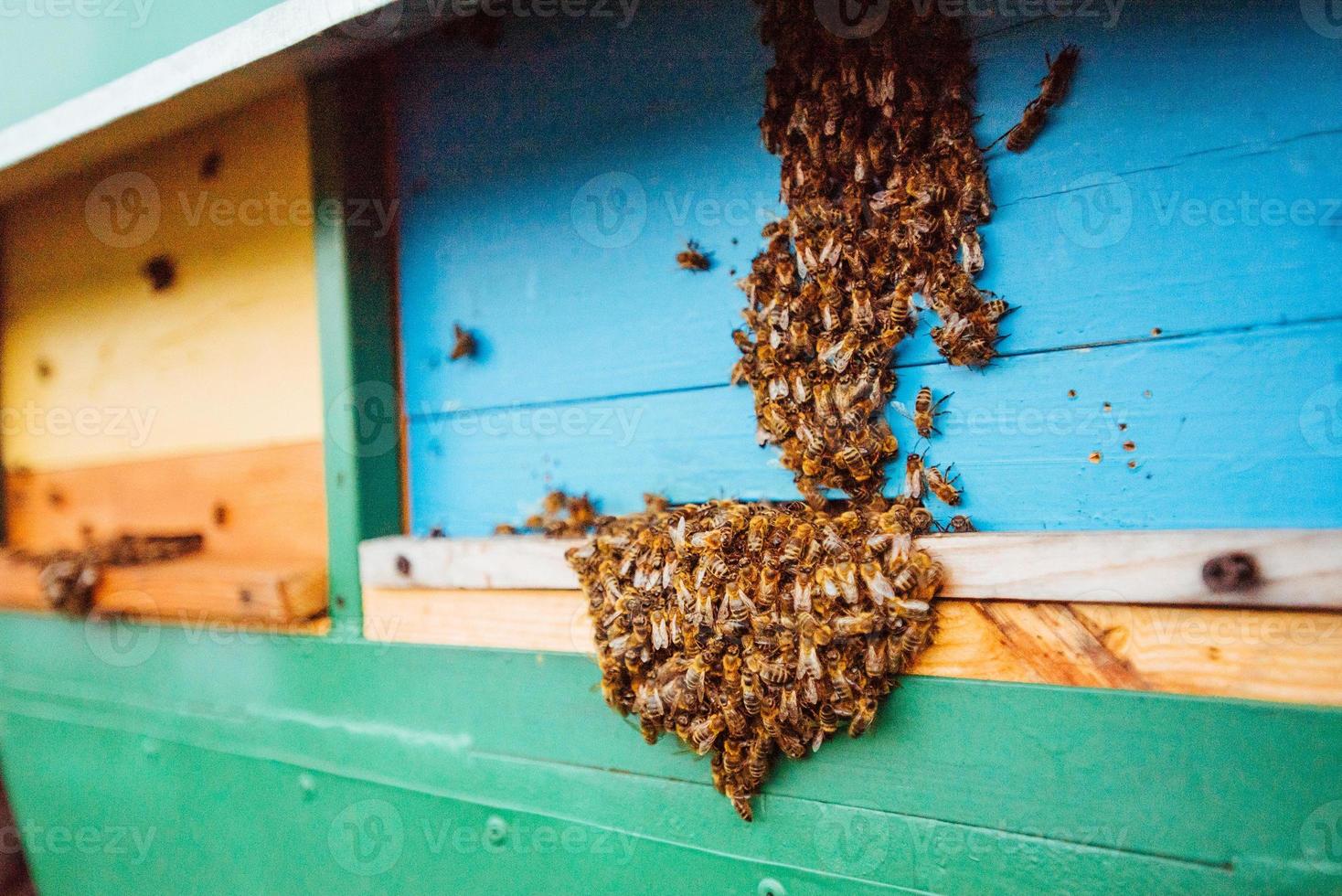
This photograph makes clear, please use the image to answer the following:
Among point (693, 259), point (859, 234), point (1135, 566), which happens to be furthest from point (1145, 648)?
point (693, 259)

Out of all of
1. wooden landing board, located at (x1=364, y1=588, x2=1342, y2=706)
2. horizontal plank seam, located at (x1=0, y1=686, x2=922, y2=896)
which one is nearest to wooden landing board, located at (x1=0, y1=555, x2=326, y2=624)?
horizontal plank seam, located at (x1=0, y1=686, x2=922, y2=896)

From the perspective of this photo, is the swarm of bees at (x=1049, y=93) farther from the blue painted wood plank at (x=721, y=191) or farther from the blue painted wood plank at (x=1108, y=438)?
the blue painted wood plank at (x=1108, y=438)

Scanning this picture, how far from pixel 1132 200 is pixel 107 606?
10.9 feet

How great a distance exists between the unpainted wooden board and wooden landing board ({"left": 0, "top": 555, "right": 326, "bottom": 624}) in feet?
1.48

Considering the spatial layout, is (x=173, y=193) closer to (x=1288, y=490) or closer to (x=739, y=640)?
(x=739, y=640)

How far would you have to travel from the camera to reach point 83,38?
88.0 inches

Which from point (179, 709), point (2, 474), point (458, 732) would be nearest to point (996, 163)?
point (458, 732)

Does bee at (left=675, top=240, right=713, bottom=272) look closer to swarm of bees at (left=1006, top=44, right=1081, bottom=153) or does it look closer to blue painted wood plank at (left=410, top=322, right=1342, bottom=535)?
blue painted wood plank at (left=410, top=322, right=1342, bottom=535)

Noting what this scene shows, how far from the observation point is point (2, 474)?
11.6ft

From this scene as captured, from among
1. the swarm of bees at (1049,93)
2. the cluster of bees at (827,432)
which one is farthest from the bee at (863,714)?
the swarm of bees at (1049,93)

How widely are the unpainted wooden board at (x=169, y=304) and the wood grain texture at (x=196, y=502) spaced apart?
7 centimetres

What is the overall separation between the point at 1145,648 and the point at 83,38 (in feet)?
10.1

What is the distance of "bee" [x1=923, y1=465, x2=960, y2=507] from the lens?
169cm

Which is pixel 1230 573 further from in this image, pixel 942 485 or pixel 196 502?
pixel 196 502
